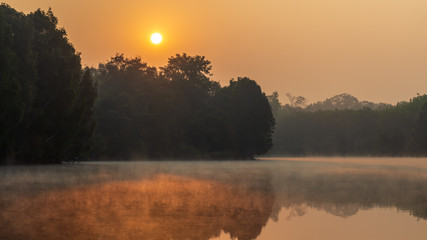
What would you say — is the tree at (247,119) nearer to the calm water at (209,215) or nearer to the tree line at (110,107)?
the tree line at (110,107)

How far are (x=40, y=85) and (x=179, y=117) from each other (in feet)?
156

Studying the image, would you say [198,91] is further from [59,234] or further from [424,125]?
[59,234]

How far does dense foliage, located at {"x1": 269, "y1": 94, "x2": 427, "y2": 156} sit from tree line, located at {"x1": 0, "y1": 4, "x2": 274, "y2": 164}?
26.1m

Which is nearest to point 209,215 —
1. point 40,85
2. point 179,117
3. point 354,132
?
point 40,85

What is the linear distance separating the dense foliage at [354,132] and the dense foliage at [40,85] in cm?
8087

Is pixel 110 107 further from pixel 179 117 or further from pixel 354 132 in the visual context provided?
pixel 354 132

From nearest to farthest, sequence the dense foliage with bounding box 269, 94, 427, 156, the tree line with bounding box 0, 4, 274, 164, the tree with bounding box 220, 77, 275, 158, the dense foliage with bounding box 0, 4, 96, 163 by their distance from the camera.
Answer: the dense foliage with bounding box 0, 4, 96, 163 < the tree line with bounding box 0, 4, 274, 164 < the tree with bounding box 220, 77, 275, 158 < the dense foliage with bounding box 269, 94, 427, 156

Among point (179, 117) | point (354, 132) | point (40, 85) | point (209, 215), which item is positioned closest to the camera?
point (209, 215)

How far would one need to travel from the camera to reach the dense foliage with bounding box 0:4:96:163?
155ft

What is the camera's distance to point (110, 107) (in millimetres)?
86125

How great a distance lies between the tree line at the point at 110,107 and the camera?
48.8 m

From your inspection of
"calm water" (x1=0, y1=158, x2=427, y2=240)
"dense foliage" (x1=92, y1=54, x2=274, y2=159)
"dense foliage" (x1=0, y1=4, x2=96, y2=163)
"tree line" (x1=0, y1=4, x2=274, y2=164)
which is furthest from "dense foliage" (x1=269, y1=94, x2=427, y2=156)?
"calm water" (x1=0, y1=158, x2=427, y2=240)

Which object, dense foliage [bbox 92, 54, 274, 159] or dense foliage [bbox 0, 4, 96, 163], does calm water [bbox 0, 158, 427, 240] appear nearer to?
dense foliage [bbox 0, 4, 96, 163]

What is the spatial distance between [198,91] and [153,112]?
1748cm
